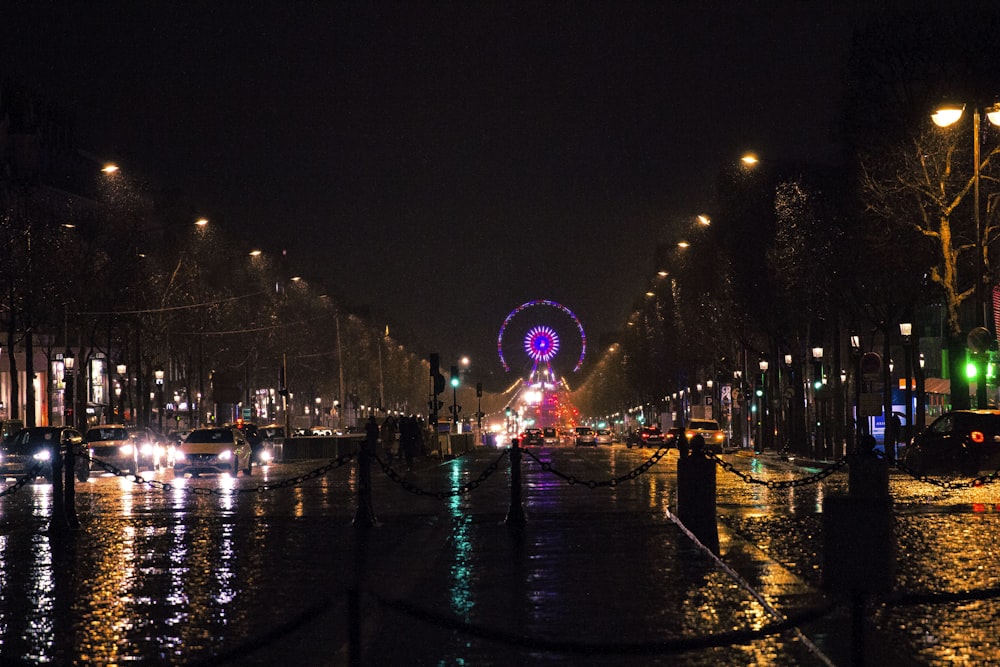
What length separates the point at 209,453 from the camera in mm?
45500

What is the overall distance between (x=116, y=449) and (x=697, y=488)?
34766 mm

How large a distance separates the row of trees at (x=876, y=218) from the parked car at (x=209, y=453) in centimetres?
1992

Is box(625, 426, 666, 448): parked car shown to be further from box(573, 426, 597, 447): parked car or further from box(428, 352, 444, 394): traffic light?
box(428, 352, 444, 394): traffic light

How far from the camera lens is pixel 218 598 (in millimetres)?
13711

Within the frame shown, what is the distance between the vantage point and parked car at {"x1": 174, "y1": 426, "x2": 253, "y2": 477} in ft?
149

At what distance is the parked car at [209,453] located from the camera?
45500mm

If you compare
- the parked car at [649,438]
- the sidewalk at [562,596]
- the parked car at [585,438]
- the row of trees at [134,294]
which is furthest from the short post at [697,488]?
the parked car at [585,438]

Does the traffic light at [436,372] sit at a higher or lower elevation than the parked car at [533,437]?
higher

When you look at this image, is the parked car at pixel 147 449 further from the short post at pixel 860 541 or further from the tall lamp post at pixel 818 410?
the short post at pixel 860 541

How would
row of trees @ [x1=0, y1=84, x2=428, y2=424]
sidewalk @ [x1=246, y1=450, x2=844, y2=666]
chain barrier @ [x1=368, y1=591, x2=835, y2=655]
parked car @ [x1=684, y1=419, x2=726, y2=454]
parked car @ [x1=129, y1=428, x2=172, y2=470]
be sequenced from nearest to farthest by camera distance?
1. chain barrier @ [x1=368, y1=591, x2=835, y2=655]
2. sidewalk @ [x1=246, y1=450, x2=844, y2=666]
3. parked car @ [x1=129, y1=428, x2=172, y2=470]
4. row of trees @ [x1=0, y1=84, x2=428, y2=424]
5. parked car @ [x1=684, y1=419, x2=726, y2=454]

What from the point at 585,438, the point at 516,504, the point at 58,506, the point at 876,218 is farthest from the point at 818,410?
the point at 58,506

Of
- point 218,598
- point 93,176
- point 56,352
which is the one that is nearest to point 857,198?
point 218,598

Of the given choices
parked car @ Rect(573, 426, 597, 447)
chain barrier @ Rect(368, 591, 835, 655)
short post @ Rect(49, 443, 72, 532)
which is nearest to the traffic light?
short post @ Rect(49, 443, 72, 532)

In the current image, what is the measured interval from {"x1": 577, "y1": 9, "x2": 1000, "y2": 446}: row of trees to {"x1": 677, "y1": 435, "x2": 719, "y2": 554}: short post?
2051cm
